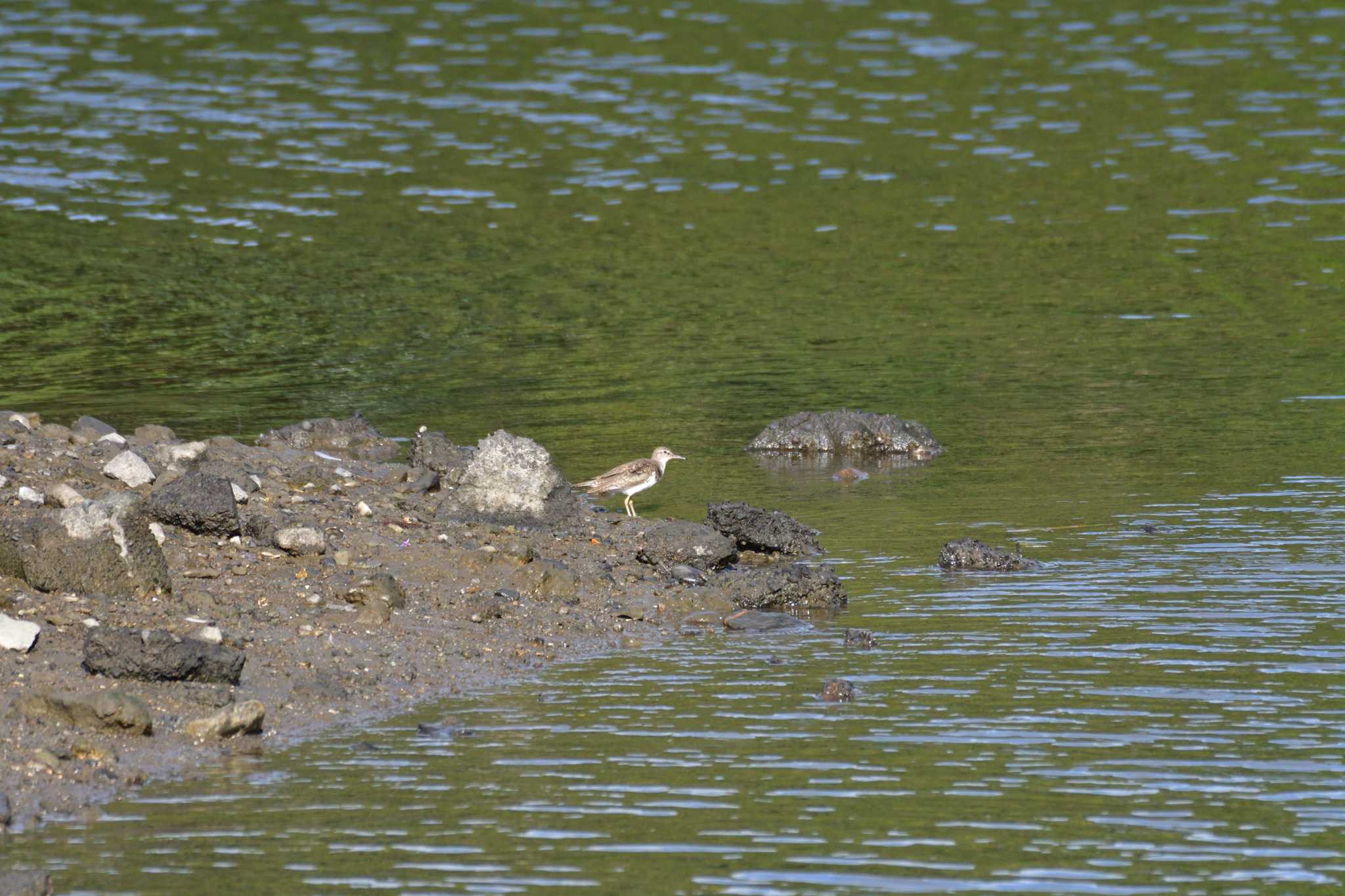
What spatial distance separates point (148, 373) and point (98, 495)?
32.7ft

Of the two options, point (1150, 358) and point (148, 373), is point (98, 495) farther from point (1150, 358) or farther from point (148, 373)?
point (1150, 358)

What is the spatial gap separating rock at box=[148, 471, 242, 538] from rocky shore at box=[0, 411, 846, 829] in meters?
0.02

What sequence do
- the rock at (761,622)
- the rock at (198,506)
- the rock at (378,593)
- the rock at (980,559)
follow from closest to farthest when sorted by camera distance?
1. the rock at (378,593)
2. the rock at (761,622)
3. the rock at (198,506)
4. the rock at (980,559)

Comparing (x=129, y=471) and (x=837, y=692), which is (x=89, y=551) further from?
(x=837, y=692)

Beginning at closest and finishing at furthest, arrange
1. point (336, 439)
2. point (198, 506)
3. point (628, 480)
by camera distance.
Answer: point (198, 506)
point (628, 480)
point (336, 439)

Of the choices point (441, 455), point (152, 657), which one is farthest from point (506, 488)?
point (152, 657)

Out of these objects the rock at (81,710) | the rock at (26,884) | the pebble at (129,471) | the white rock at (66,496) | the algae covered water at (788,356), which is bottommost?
the algae covered water at (788,356)

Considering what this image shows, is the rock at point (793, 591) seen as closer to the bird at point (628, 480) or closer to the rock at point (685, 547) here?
the rock at point (685, 547)

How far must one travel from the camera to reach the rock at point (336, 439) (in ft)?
63.4

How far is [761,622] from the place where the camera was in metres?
14.5

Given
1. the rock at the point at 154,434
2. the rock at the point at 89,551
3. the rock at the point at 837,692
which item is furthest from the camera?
the rock at the point at 154,434

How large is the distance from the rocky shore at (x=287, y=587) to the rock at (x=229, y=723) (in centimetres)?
1

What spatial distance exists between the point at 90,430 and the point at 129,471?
221 centimetres

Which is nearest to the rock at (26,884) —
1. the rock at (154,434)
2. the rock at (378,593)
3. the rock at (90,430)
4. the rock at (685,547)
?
the rock at (378,593)
